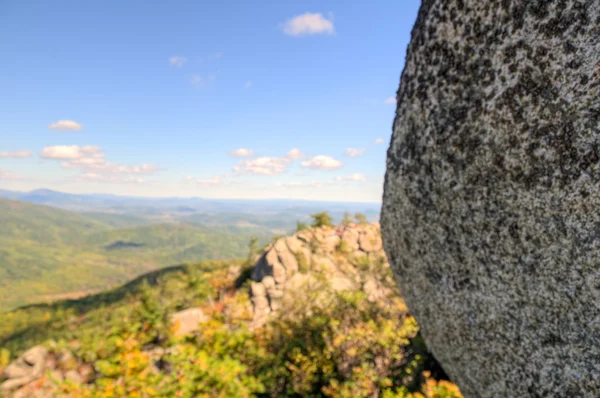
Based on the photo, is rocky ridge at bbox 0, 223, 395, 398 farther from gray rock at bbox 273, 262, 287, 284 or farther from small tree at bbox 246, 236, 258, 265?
small tree at bbox 246, 236, 258, 265

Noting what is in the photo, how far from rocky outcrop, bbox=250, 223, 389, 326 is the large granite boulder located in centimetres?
2076

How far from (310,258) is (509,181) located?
93.8 feet

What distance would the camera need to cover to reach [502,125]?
1.90 metres

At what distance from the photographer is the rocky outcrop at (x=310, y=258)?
82.8ft

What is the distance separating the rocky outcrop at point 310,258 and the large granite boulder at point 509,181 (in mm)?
20756

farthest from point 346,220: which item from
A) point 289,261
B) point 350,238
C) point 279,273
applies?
point 279,273

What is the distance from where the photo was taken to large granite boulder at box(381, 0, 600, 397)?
1.66m

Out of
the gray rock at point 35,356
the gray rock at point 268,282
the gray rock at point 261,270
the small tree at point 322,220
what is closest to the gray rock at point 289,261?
the gray rock at point 261,270

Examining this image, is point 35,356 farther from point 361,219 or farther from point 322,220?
point 361,219

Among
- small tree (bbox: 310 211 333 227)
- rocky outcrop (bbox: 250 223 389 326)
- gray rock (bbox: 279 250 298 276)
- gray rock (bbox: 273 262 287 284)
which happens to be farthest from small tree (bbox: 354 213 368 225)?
gray rock (bbox: 273 262 287 284)

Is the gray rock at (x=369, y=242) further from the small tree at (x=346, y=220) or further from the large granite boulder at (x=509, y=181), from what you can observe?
the large granite boulder at (x=509, y=181)

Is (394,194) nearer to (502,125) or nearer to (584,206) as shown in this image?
(502,125)

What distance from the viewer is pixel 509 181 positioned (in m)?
1.96

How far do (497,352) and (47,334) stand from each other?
9259 cm
